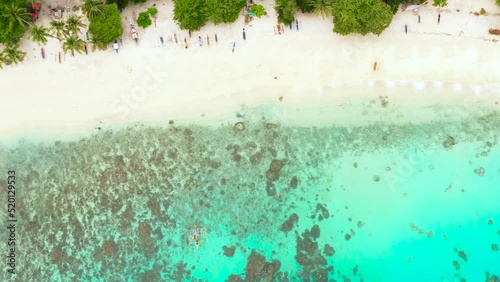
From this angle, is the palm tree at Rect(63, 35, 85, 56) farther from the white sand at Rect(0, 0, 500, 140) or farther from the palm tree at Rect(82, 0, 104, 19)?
the palm tree at Rect(82, 0, 104, 19)

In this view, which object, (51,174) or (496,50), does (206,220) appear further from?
(496,50)

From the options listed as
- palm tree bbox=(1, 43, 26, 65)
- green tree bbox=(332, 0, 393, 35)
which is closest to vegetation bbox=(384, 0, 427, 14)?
green tree bbox=(332, 0, 393, 35)

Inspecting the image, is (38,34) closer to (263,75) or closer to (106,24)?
(106,24)

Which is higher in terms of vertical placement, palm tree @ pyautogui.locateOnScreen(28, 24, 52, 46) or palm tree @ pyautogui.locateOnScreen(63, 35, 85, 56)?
palm tree @ pyautogui.locateOnScreen(28, 24, 52, 46)

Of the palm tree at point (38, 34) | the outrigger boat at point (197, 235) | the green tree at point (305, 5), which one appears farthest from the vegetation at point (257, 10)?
the outrigger boat at point (197, 235)

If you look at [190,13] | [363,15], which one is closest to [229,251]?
[190,13]
